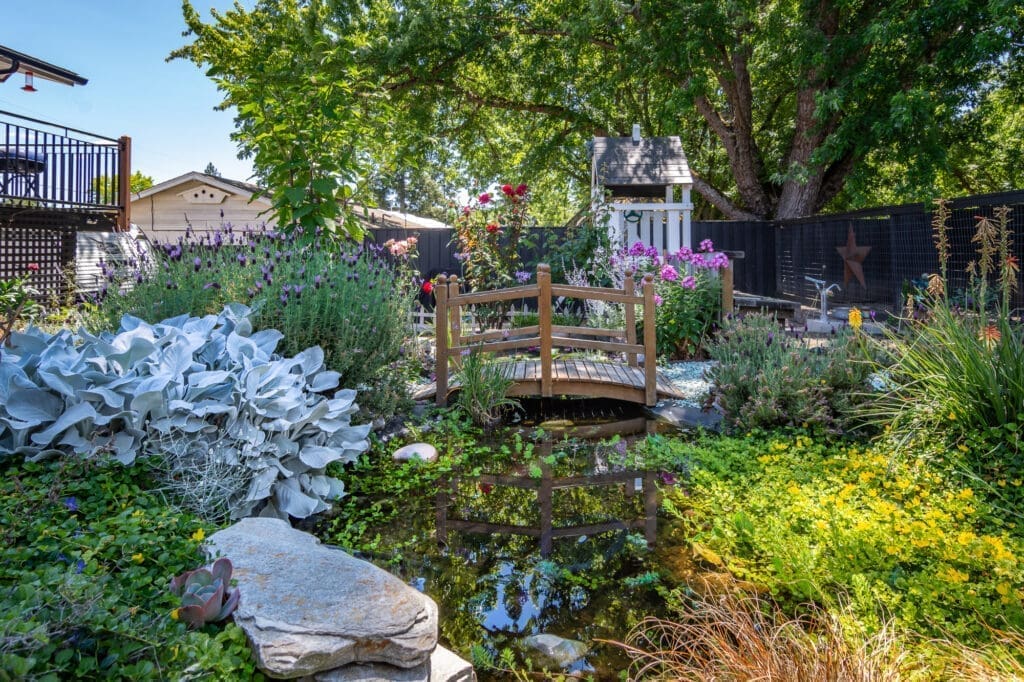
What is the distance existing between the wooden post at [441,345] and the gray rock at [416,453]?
1.25 m

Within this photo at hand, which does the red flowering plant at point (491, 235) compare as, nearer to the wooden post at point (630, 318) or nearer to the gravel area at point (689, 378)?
the wooden post at point (630, 318)

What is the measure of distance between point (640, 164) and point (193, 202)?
12.4m

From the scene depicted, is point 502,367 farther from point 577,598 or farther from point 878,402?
point 577,598

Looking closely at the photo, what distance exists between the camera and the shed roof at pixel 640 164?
9.88 m

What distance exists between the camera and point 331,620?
190 cm

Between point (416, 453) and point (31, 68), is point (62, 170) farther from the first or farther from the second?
point (416, 453)

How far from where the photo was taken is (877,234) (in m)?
8.88

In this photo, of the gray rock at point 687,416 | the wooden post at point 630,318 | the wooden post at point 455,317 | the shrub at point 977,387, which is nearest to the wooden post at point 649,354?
the gray rock at point 687,416

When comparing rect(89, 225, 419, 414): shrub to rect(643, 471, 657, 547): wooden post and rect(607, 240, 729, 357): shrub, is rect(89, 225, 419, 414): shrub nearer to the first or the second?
rect(643, 471, 657, 547): wooden post

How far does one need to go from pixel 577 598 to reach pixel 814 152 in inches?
439

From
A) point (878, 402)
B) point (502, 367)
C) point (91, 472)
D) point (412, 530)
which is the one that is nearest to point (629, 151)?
point (502, 367)

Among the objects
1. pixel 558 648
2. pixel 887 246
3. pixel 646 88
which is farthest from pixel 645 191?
pixel 558 648

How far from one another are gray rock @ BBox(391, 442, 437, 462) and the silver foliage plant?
28.2 inches

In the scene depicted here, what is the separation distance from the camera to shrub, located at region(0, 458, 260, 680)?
57.3 inches
